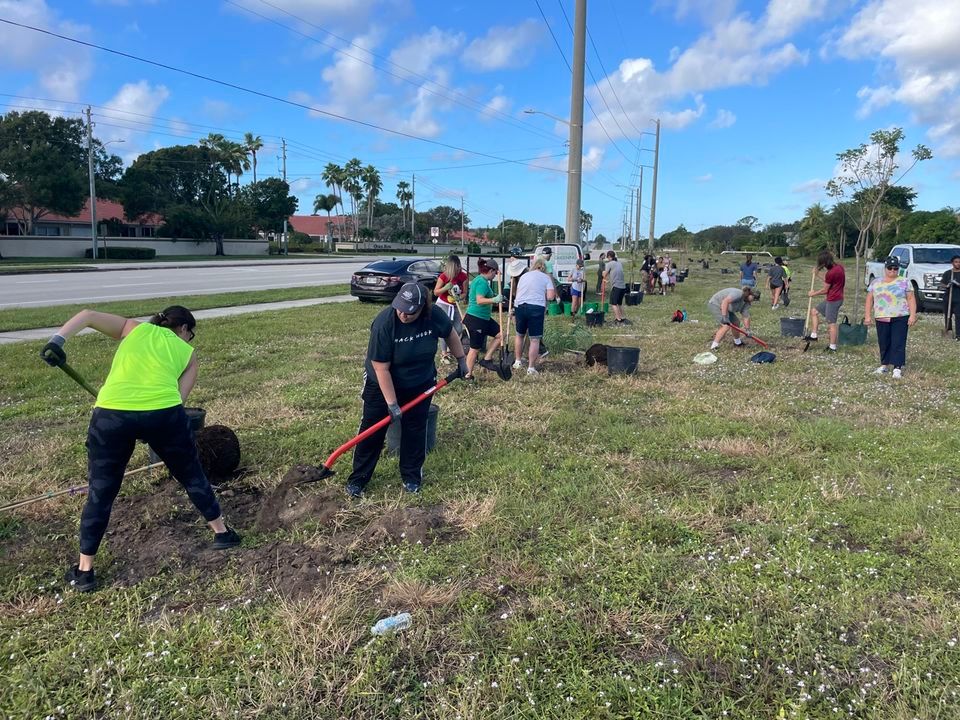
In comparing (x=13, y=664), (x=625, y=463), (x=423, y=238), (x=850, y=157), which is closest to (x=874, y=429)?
(x=625, y=463)

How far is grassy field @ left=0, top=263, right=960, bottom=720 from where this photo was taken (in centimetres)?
268

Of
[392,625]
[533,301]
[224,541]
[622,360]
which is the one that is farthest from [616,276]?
[392,625]

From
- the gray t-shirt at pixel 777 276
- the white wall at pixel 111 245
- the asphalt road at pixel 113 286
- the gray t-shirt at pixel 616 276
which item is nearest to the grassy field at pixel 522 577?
the gray t-shirt at pixel 616 276

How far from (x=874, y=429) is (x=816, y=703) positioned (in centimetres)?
431

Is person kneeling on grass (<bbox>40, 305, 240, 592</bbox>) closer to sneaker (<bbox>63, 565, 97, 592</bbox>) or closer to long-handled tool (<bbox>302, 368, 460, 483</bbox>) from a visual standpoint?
sneaker (<bbox>63, 565, 97, 592</bbox>)

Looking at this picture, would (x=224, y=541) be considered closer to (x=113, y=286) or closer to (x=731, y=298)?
(x=731, y=298)

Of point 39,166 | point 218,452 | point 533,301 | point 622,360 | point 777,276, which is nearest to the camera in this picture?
point 218,452

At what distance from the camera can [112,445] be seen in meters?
3.38

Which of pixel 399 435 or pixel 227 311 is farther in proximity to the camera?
pixel 227 311

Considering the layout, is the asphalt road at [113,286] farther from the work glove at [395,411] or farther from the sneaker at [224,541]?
the work glove at [395,411]

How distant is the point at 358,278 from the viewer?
18.0 metres

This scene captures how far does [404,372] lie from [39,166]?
49013 mm

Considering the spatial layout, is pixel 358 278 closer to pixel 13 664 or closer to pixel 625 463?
pixel 625 463

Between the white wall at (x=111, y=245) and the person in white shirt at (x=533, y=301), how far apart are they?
4032 cm
